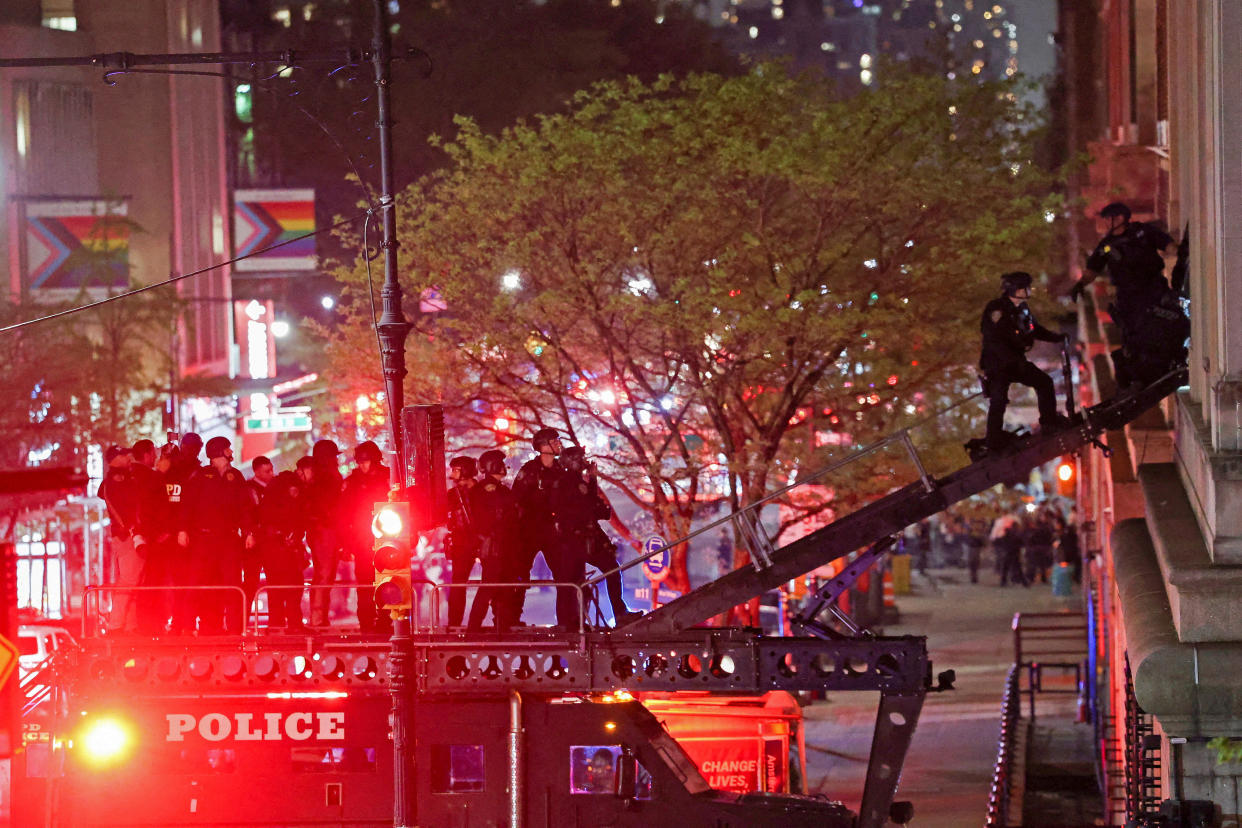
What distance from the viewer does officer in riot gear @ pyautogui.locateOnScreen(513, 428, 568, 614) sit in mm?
13320

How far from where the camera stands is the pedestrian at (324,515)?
1371 cm

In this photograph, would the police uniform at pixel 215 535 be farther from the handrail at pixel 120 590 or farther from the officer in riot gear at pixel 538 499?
the officer in riot gear at pixel 538 499

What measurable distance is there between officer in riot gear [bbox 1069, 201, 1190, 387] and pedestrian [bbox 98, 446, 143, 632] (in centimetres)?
815

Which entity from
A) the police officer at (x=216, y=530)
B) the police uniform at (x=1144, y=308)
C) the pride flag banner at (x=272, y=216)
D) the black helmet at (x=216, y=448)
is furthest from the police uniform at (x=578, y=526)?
the pride flag banner at (x=272, y=216)

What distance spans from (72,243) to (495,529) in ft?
81.4

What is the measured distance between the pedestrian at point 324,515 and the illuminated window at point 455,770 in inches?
78.5

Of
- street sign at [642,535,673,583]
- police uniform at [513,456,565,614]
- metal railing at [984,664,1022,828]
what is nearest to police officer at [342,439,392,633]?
police uniform at [513,456,565,614]

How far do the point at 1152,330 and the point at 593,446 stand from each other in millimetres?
12691

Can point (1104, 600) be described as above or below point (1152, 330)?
below

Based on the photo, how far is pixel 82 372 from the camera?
34062mm

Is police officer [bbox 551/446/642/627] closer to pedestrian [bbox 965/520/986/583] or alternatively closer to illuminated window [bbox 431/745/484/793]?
illuminated window [bbox 431/745/484/793]

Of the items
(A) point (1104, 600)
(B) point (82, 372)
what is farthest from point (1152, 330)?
(B) point (82, 372)

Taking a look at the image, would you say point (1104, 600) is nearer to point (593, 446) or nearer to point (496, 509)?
point (593, 446)

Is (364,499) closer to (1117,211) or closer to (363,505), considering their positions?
(363,505)
